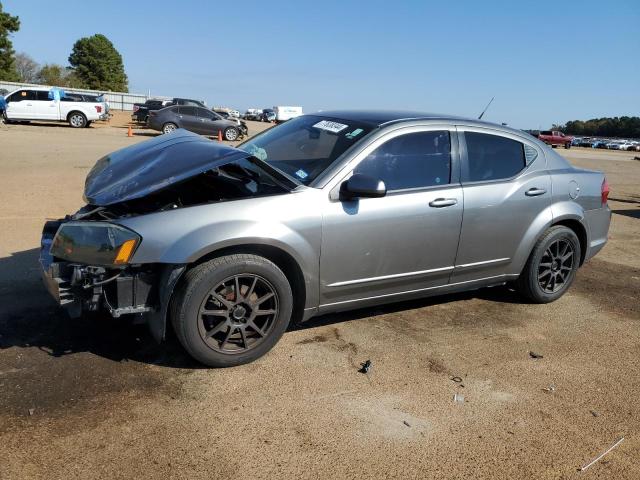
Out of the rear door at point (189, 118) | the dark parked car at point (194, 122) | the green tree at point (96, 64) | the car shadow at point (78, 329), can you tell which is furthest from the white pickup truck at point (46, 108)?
the green tree at point (96, 64)

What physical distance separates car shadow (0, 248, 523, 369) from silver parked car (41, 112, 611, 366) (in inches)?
17.0

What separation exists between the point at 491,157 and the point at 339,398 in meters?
2.50

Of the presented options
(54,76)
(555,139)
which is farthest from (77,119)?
(54,76)

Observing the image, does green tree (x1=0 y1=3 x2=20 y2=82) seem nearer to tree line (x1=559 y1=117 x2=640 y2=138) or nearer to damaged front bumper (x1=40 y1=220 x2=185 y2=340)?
damaged front bumper (x1=40 y1=220 x2=185 y2=340)

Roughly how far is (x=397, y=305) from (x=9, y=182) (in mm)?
7693

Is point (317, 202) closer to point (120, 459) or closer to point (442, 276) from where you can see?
point (442, 276)

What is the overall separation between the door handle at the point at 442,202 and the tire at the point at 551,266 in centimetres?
113

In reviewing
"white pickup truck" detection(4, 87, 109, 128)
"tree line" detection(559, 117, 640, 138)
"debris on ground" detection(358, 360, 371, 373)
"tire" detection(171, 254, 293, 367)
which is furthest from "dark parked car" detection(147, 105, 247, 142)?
"tree line" detection(559, 117, 640, 138)

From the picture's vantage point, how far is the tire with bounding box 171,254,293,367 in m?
3.36

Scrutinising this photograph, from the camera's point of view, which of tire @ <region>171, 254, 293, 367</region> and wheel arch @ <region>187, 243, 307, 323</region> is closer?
tire @ <region>171, 254, 293, 367</region>

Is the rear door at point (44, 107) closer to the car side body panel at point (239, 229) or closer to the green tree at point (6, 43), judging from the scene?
the car side body panel at point (239, 229)

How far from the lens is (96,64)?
92.0 meters

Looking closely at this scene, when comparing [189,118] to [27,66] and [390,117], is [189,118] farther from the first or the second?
[27,66]

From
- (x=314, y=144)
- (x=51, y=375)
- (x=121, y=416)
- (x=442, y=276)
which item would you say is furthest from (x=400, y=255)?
(x=51, y=375)
